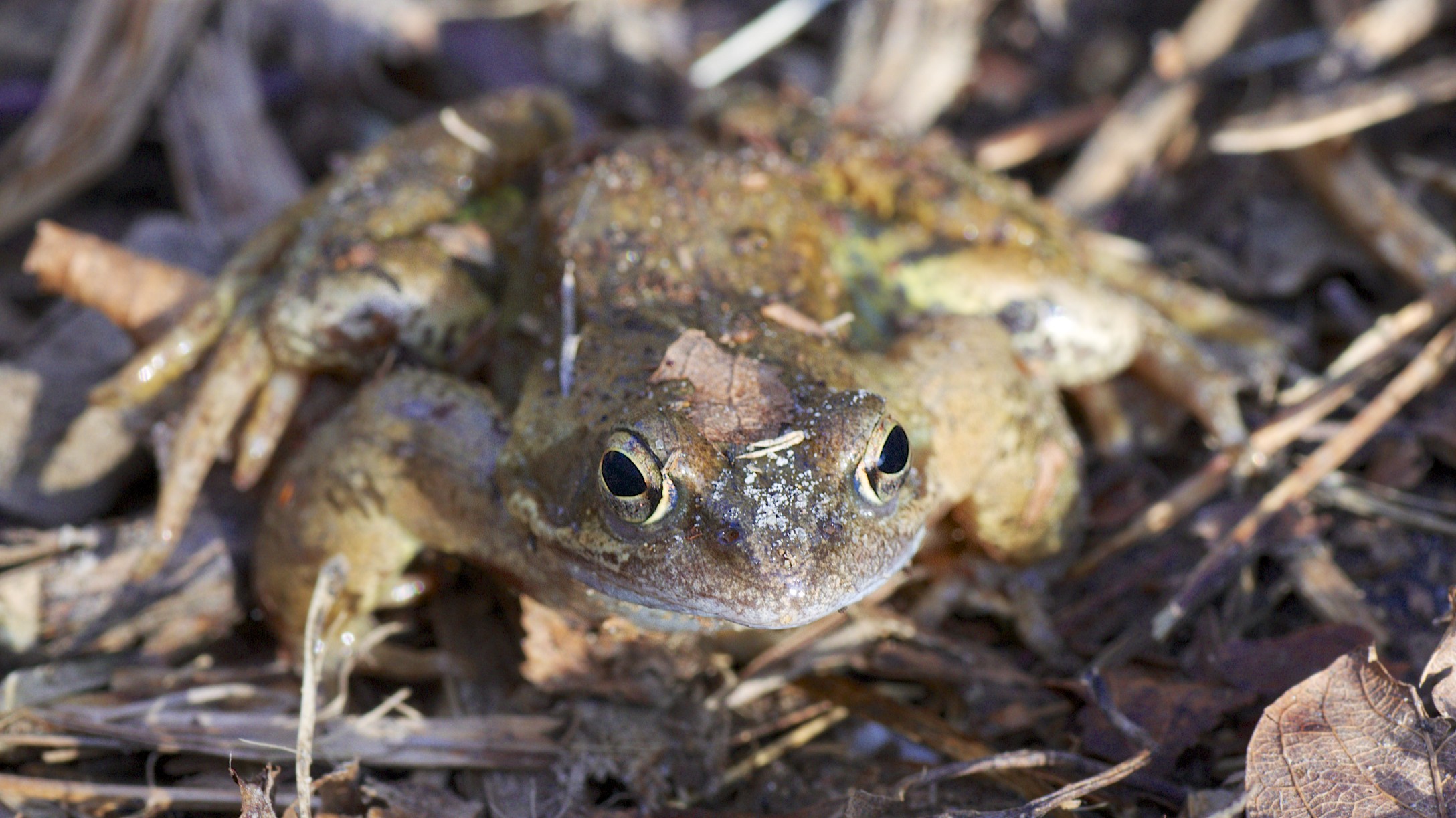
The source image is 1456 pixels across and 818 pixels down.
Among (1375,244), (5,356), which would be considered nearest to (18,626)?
(5,356)

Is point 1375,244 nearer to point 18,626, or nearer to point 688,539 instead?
point 688,539

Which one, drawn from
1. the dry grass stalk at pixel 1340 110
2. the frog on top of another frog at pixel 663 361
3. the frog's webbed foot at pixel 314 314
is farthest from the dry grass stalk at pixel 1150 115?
the frog's webbed foot at pixel 314 314

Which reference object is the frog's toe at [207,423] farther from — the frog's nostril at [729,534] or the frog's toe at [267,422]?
the frog's nostril at [729,534]

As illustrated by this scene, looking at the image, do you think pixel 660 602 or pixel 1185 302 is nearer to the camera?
pixel 660 602

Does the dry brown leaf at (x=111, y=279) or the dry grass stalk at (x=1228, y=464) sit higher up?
the dry brown leaf at (x=111, y=279)

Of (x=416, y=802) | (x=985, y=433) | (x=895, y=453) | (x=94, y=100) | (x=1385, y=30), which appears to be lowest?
(x=416, y=802)

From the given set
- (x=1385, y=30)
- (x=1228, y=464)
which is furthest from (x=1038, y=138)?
(x=1228, y=464)

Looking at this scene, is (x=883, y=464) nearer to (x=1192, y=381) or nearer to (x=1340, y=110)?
(x=1192, y=381)
